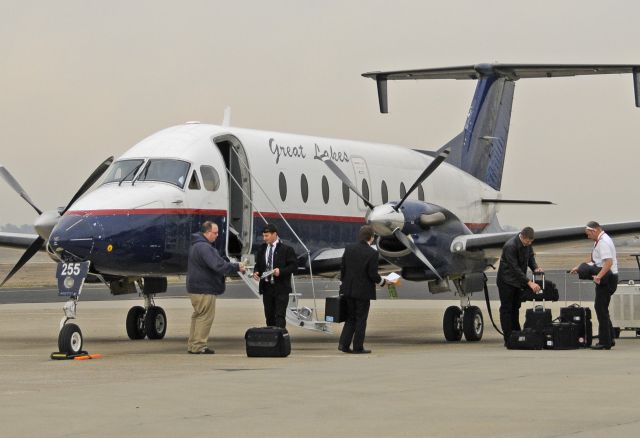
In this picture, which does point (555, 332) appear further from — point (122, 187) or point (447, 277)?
point (122, 187)

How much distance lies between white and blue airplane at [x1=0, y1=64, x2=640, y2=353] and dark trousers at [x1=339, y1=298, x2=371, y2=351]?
2413 mm

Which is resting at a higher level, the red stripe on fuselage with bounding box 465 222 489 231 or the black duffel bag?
the red stripe on fuselage with bounding box 465 222 489 231

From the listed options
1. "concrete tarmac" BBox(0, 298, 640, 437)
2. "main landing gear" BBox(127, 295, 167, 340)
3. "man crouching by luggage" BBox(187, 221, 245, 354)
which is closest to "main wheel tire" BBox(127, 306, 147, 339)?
"main landing gear" BBox(127, 295, 167, 340)

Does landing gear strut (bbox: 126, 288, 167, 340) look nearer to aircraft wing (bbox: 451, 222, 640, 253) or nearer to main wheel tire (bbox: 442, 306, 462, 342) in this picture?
main wheel tire (bbox: 442, 306, 462, 342)

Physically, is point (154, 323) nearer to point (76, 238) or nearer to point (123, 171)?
point (123, 171)

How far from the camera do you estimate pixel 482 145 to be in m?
28.9

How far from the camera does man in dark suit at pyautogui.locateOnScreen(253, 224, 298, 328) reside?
61.7 feet

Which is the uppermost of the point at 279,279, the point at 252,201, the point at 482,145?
the point at 482,145

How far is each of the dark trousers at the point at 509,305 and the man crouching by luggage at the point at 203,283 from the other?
4.13m

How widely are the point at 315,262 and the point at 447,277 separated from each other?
94.6 inches

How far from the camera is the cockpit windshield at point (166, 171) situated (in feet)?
66.0

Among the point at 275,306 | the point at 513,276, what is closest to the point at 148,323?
the point at 275,306

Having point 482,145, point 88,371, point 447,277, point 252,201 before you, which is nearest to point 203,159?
point 252,201

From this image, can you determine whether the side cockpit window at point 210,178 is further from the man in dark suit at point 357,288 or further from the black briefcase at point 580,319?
the black briefcase at point 580,319
